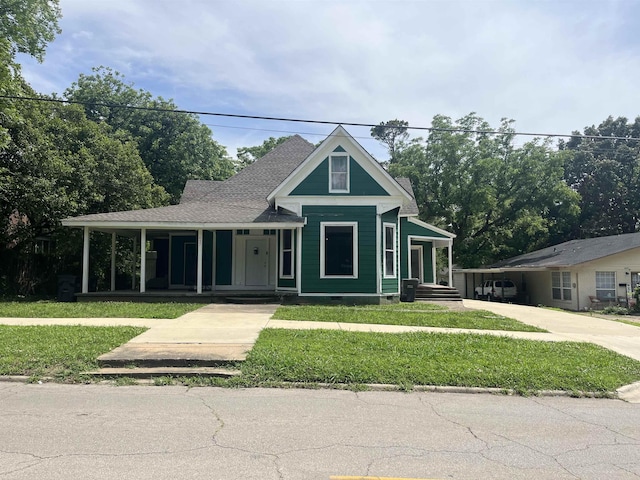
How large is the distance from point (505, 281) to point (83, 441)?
3491 cm

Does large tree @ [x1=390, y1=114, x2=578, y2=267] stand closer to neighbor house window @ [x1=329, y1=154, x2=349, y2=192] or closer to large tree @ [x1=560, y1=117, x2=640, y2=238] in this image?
large tree @ [x1=560, y1=117, x2=640, y2=238]

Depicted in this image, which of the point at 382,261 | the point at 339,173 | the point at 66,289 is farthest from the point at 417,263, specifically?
the point at 66,289

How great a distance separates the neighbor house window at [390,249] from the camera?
18.1m

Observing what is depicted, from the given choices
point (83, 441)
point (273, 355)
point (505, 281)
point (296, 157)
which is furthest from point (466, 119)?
point (83, 441)

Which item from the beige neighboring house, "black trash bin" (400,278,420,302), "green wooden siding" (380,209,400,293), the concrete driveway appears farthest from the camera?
the beige neighboring house

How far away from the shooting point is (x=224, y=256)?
1909 centimetres

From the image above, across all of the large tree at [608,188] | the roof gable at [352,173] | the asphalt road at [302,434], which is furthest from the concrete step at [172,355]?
the large tree at [608,188]

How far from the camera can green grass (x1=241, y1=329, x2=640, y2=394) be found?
23.9 ft

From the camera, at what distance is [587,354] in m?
9.34

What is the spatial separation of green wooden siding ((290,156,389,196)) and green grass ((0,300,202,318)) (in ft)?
18.9

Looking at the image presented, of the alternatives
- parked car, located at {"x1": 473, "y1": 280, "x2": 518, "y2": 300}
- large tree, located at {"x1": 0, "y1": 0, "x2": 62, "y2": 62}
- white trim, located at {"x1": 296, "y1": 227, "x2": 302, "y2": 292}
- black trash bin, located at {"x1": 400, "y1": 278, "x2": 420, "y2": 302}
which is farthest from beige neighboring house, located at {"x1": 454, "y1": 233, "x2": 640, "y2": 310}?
large tree, located at {"x1": 0, "y1": 0, "x2": 62, "y2": 62}

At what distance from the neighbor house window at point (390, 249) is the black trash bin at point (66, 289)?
1140cm

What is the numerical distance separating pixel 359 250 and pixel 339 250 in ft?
2.56

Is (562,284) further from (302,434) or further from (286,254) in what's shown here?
(302,434)
